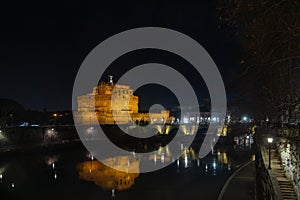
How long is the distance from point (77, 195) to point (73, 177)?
5.07m

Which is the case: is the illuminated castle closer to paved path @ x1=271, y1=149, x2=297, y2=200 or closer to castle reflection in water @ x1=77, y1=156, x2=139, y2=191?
castle reflection in water @ x1=77, y1=156, x2=139, y2=191

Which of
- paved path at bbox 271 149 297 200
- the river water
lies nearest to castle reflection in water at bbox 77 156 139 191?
the river water

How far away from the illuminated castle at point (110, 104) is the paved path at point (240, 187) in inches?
1734

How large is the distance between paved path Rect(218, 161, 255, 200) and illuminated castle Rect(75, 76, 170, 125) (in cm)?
4404

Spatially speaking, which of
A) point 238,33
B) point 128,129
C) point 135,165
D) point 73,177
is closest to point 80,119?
point 128,129

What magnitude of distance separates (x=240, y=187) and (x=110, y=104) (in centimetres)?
5026

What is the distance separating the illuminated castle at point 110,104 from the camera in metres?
61.3

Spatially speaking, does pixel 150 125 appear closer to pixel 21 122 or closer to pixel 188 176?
pixel 21 122

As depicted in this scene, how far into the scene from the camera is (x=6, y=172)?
22.3m

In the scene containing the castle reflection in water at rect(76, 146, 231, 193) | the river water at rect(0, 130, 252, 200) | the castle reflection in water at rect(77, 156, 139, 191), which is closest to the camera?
the river water at rect(0, 130, 252, 200)

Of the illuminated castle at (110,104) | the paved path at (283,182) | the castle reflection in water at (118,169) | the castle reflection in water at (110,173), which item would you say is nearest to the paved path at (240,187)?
the paved path at (283,182)

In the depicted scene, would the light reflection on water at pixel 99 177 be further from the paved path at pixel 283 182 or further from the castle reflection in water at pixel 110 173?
the paved path at pixel 283 182

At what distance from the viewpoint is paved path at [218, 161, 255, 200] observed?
1356 cm

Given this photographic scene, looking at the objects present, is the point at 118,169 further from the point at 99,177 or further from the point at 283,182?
the point at 283,182
